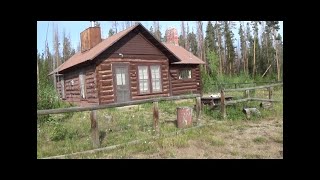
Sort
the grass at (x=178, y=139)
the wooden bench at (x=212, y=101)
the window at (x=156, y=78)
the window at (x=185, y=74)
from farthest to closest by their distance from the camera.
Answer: the window at (x=185, y=74), the window at (x=156, y=78), the wooden bench at (x=212, y=101), the grass at (x=178, y=139)

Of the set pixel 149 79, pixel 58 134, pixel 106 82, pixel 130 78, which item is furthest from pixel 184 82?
pixel 58 134

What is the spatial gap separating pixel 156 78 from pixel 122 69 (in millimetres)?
2558

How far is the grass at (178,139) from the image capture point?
646 centimetres

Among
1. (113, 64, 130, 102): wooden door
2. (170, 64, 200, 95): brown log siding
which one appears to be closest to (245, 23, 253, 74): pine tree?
(170, 64, 200, 95): brown log siding

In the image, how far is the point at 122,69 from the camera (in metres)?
16.5

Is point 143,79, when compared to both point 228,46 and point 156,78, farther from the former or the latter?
point 228,46

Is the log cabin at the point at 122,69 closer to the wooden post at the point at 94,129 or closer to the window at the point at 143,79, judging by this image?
the window at the point at 143,79

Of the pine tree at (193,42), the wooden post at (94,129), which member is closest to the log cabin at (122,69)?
the wooden post at (94,129)

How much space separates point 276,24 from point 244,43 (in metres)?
9.16

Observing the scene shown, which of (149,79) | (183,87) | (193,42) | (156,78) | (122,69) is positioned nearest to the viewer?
(122,69)

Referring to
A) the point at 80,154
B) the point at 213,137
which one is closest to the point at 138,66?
the point at 213,137

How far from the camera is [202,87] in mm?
24047

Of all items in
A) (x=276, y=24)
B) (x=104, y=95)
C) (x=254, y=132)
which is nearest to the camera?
(x=254, y=132)
